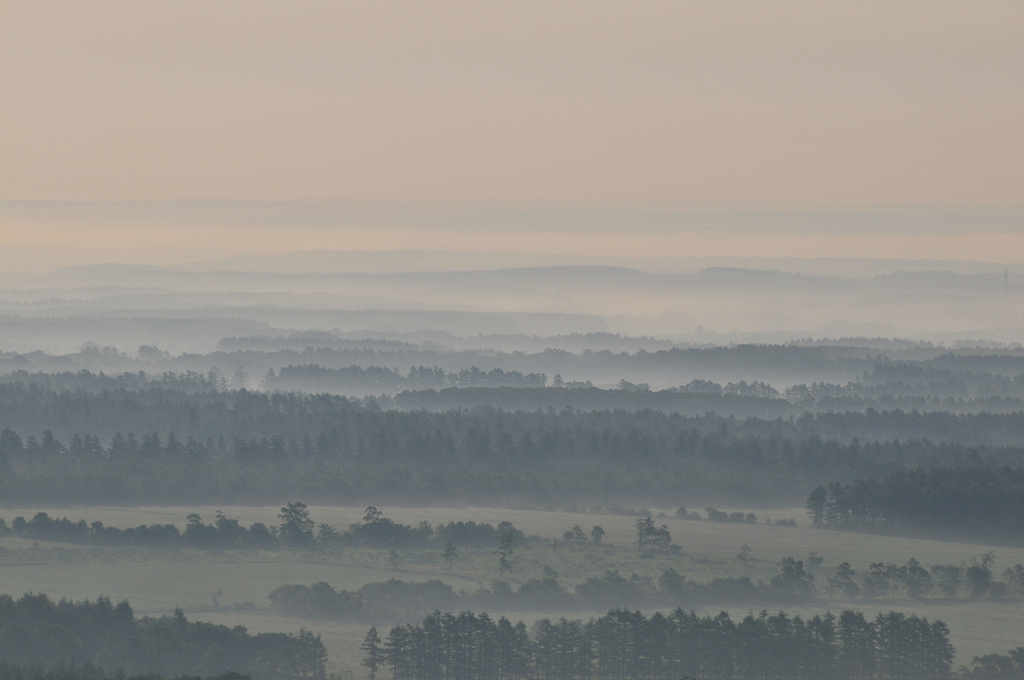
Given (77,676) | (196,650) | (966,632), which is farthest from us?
(966,632)

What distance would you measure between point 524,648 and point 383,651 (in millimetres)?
17431

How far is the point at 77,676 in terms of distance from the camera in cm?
12800

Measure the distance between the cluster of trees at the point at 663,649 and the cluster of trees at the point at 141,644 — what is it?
10751 millimetres

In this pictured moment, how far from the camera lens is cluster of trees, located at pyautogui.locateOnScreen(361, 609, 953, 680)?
167 meters

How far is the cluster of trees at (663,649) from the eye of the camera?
167m

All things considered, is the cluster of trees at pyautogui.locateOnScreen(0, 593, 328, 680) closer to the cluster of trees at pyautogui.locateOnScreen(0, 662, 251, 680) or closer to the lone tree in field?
the cluster of trees at pyautogui.locateOnScreen(0, 662, 251, 680)

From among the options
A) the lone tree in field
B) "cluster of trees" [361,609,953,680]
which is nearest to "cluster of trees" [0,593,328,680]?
the lone tree in field

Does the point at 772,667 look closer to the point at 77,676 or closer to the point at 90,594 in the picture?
the point at 77,676

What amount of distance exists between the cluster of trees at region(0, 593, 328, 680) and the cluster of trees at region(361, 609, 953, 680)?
10.8 m

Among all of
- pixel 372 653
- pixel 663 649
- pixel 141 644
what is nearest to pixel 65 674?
pixel 141 644

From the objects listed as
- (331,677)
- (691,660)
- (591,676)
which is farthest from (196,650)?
(691,660)

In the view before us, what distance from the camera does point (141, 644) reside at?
156m

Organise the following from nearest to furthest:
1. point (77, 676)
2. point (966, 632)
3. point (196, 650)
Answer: point (77, 676) → point (196, 650) → point (966, 632)

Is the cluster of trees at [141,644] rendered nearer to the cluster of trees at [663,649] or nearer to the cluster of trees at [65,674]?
the cluster of trees at [65,674]
